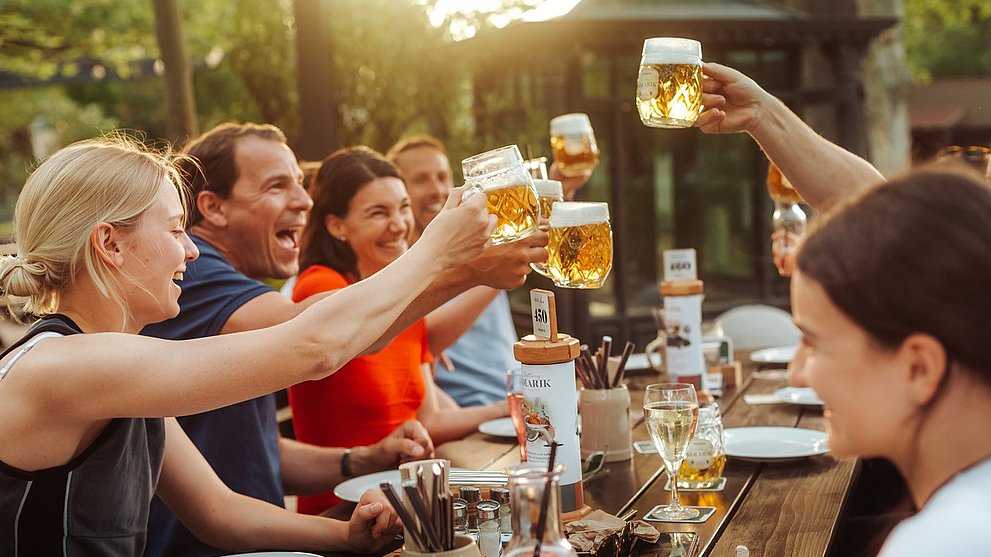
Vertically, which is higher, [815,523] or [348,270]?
[348,270]

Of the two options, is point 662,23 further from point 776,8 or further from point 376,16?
point 376,16

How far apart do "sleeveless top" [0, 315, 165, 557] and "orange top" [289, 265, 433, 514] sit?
119cm

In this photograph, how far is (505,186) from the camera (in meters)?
1.90

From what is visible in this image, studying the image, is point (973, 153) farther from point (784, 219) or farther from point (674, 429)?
point (674, 429)

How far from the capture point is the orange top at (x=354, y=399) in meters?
3.15

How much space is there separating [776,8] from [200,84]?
442 inches

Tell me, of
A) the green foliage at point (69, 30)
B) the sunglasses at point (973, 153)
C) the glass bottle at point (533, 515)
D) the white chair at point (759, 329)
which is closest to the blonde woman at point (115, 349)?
the glass bottle at point (533, 515)

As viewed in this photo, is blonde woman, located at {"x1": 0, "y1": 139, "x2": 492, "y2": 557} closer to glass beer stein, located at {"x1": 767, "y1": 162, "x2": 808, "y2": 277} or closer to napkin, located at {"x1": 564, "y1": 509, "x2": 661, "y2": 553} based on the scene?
napkin, located at {"x1": 564, "y1": 509, "x2": 661, "y2": 553}

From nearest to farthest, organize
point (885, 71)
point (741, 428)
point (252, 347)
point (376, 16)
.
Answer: point (252, 347)
point (741, 428)
point (376, 16)
point (885, 71)

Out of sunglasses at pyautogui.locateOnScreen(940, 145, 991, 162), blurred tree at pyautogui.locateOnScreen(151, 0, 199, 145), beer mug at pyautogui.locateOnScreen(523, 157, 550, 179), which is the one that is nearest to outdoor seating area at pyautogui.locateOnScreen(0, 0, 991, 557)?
beer mug at pyautogui.locateOnScreen(523, 157, 550, 179)

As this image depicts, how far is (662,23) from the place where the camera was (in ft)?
21.9

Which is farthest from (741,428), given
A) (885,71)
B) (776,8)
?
(885,71)

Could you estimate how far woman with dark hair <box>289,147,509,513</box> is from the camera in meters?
3.18

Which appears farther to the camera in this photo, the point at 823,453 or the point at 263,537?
the point at 823,453
